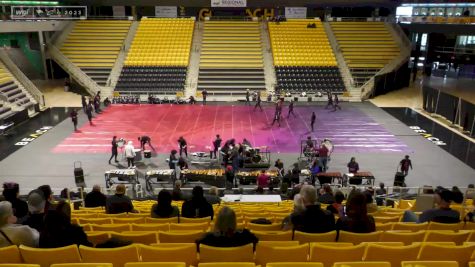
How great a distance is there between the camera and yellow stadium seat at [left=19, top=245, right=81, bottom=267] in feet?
15.0

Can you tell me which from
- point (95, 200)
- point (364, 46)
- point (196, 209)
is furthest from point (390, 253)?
point (364, 46)

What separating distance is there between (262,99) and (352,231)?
26450 millimetres

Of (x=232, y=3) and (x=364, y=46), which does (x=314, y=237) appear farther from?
(x=232, y=3)

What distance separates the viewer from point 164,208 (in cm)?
683

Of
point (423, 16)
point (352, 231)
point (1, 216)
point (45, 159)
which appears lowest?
point (45, 159)

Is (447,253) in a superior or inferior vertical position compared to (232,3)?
inferior

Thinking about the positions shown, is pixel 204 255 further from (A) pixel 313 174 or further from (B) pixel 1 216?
(A) pixel 313 174

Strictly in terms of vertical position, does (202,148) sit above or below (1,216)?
below

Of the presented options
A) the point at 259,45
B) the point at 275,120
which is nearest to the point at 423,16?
the point at 259,45

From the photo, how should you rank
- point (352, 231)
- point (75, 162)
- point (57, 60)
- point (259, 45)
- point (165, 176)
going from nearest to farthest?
point (352, 231) < point (165, 176) < point (75, 162) < point (57, 60) < point (259, 45)

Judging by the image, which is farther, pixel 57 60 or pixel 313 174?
pixel 57 60

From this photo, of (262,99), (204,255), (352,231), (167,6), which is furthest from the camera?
(167,6)

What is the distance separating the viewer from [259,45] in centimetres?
3847

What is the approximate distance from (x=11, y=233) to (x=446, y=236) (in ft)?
18.2
